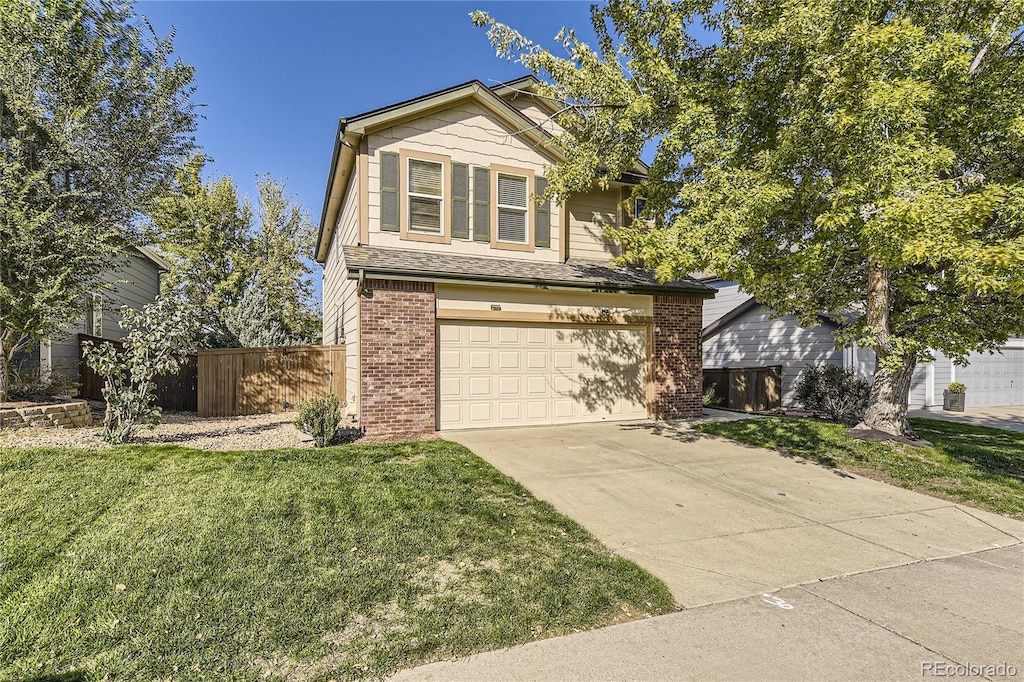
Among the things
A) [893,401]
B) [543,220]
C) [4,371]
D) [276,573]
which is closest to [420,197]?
[543,220]

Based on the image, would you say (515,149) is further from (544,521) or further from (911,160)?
(544,521)

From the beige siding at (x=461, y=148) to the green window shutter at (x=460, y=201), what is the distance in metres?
0.15

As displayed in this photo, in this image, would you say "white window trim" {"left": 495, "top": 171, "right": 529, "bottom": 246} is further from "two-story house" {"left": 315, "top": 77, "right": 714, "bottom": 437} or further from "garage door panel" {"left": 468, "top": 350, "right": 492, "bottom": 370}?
"garage door panel" {"left": 468, "top": 350, "right": 492, "bottom": 370}

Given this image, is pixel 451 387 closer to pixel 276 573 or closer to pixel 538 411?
pixel 538 411

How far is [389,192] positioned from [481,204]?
1.91 metres

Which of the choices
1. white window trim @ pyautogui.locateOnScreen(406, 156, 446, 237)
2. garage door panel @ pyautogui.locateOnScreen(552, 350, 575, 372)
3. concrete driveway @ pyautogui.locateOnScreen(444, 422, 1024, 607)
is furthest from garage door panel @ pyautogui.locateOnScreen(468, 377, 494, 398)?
white window trim @ pyautogui.locateOnScreen(406, 156, 446, 237)

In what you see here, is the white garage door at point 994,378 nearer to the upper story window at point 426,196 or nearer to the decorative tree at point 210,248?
the upper story window at point 426,196

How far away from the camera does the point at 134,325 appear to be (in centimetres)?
878

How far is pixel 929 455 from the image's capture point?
8102 millimetres

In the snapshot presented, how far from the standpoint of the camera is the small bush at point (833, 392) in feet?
40.5

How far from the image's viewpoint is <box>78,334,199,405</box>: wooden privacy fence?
12992 millimetres

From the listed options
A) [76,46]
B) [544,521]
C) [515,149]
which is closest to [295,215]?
[76,46]

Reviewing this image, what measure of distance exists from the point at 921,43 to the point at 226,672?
35.2 ft

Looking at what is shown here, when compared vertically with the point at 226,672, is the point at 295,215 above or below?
above
